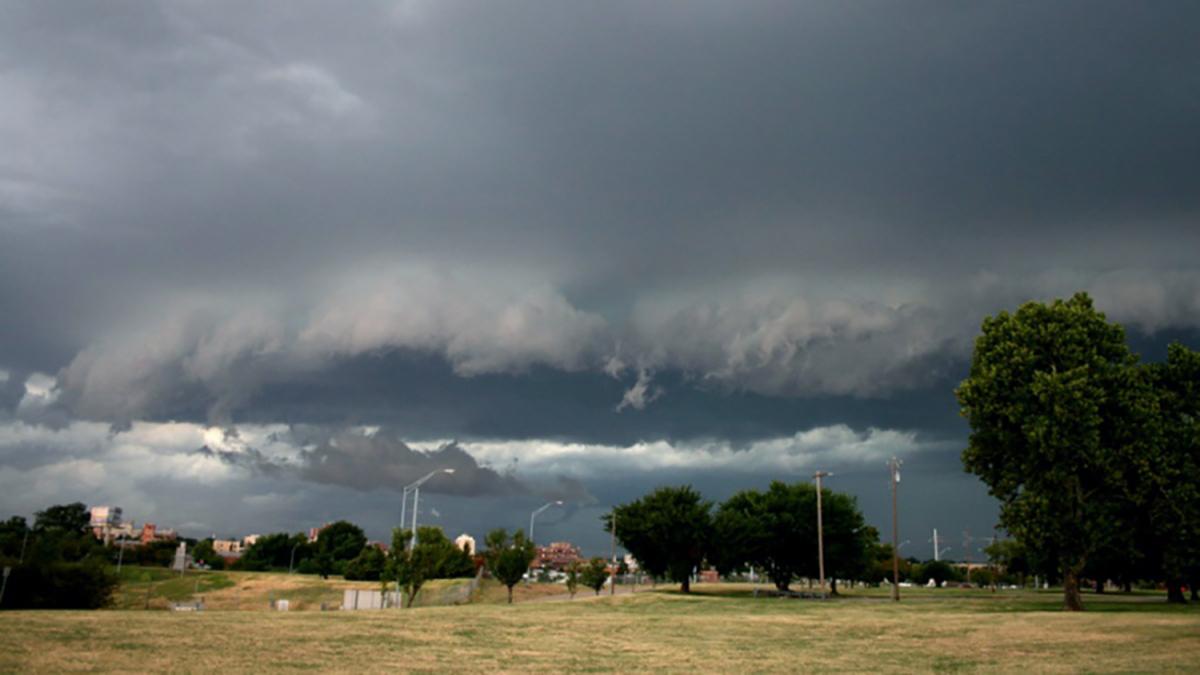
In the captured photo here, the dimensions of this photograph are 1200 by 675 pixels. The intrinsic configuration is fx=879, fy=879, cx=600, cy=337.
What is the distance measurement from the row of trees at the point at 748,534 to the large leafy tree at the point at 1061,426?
38.6 m

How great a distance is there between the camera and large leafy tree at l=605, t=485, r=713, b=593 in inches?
3445

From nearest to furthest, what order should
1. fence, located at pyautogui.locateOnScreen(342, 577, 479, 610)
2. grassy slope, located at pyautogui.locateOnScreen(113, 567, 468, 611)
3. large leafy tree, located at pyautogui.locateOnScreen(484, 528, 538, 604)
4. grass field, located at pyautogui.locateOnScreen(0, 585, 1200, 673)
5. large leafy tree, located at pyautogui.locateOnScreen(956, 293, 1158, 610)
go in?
1. grass field, located at pyautogui.locateOnScreen(0, 585, 1200, 673)
2. large leafy tree, located at pyautogui.locateOnScreen(956, 293, 1158, 610)
3. fence, located at pyautogui.locateOnScreen(342, 577, 479, 610)
4. large leafy tree, located at pyautogui.locateOnScreen(484, 528, 538, 604)
5. grassy slope, located at pyautogui.locateOnScreen(113, 567, 468, 611)

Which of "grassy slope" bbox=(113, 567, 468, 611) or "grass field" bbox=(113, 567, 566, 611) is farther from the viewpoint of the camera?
"grassy slope" bbox=(113, 567, 468, 611)

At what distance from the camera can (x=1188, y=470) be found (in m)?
49.3

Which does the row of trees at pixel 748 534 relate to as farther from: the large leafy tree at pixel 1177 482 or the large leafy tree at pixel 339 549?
the large leafy tree at pixel 339 549

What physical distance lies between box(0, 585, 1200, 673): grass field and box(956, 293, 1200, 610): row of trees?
27.5 feet

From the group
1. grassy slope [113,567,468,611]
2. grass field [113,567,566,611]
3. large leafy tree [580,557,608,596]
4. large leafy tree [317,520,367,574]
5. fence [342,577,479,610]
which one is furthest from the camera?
large leafy tree [317,520,367,574]

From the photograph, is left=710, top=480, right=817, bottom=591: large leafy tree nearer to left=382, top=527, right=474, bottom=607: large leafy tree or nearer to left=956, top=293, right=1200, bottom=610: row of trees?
left=382, top=527, right=474, bottom=607: large leafy tree

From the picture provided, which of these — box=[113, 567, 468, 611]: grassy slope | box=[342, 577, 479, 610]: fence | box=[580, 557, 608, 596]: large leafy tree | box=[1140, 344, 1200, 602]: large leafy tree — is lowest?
box=[113, 567, 468, 611]: grassy slope

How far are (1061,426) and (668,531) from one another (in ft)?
154

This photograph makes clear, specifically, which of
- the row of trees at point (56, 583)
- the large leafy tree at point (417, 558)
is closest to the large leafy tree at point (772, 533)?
the large leafy tree at point (417, 558)

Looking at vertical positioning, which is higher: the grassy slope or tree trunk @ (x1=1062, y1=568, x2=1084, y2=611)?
tree trunk @ (x1=1062, y1=568, x2=1084, y2=611)

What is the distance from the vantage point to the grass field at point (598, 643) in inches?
830

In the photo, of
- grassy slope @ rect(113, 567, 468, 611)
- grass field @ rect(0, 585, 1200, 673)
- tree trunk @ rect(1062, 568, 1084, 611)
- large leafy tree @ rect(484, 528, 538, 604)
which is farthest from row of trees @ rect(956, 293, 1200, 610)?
grassy slope @ rect(113, 567, 468, 611)
